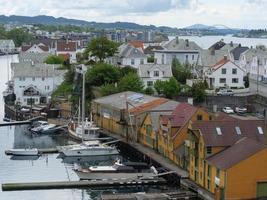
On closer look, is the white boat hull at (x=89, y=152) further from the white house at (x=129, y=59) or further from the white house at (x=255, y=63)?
the white house at (x=129, y=59)

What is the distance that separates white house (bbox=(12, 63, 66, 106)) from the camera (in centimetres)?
6969

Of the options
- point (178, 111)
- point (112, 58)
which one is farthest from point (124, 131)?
point (112, 58)

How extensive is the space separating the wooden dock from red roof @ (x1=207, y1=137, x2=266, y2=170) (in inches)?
185

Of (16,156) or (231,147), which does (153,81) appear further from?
(231,147)

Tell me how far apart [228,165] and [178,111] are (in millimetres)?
11805

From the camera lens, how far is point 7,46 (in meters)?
174

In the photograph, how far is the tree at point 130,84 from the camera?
198 ft

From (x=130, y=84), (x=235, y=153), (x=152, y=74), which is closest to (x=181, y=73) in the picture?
(x=152, y=74)

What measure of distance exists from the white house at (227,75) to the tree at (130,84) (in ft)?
32.7

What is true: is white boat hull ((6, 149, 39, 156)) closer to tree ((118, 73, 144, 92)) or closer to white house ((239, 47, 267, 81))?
tree ((118, 73, 144, 92))

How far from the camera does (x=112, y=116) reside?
5253cm

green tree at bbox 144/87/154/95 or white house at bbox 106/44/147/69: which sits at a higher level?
white house at bbox 106/44/147/69

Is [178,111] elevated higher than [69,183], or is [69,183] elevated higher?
[178,111]

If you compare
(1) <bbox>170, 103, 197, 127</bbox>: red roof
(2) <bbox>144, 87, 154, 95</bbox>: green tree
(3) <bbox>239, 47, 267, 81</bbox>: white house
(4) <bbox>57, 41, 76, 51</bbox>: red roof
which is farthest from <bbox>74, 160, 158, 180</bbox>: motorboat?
(4) <bbox>57, 41, 76, 51</bbox>: red roof
